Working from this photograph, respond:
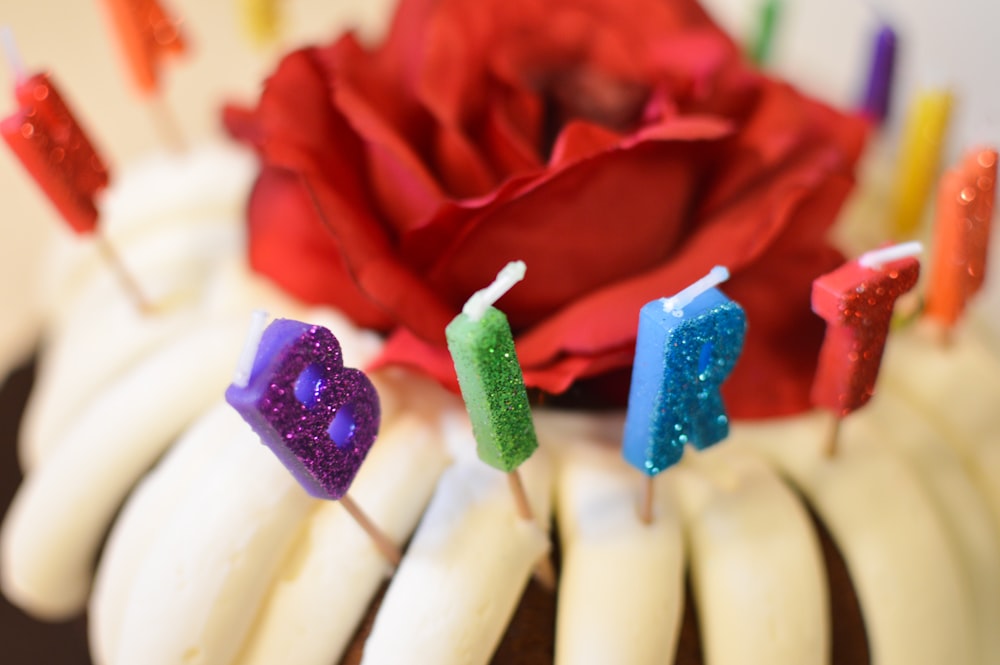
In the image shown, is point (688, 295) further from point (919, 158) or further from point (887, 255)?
point (919, 158)

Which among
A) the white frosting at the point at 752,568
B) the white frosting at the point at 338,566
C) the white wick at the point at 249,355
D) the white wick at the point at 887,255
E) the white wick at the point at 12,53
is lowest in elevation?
the white frosting at the point at 752,568

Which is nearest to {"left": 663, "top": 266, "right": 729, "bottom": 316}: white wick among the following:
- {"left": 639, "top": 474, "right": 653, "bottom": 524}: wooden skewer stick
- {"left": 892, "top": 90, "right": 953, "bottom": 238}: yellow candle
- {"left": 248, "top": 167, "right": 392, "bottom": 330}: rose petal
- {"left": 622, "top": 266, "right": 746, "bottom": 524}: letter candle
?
{"left": 622, "top": 266, "right": 746, "bottom": 524}: letter candle

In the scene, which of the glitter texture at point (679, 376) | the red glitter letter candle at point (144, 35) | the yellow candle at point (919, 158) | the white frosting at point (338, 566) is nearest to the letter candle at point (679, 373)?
the glitter texture at point (679, 376)

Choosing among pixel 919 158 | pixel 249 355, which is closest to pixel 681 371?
pixel 249 355

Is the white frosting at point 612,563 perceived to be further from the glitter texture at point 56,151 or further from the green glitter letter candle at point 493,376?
the glitter texture at point 56,151

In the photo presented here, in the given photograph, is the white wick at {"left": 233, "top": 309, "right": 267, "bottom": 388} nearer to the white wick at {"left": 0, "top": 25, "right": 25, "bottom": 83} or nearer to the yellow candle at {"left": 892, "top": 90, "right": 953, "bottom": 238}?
the white wick at {"left": 0, "top": 25, "right": 25, "bottom": 83}
